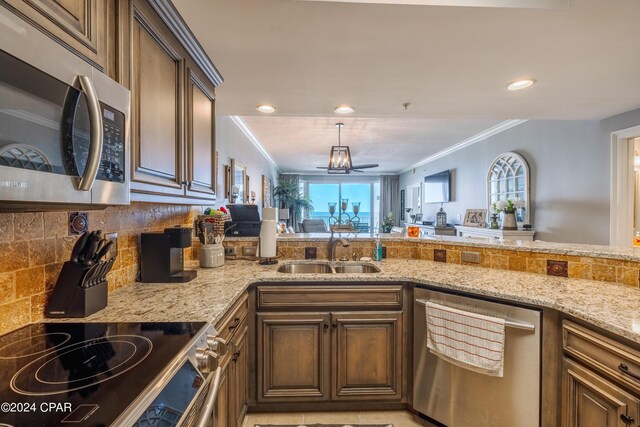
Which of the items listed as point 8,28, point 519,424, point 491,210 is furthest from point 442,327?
point 491,210

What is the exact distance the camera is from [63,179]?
0.69 meters

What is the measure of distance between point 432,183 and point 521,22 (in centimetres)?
585

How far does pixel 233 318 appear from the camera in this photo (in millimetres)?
1483

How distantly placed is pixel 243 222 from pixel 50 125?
1.99 metres

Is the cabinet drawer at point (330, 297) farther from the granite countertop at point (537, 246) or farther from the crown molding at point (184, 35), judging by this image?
the crown molding at point (184, 35)

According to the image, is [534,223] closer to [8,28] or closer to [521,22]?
[521,22]

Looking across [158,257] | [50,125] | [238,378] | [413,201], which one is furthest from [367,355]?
[413,201]

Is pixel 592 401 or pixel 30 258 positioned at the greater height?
pixel 30 258

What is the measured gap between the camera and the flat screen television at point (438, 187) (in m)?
6.38

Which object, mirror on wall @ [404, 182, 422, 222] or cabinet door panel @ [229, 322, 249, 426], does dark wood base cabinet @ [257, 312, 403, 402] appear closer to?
cabinet door panel @ [229, 322, 249, 426]

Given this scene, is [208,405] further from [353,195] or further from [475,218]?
[353,195]

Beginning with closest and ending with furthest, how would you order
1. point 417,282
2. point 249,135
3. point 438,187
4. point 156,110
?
point 156,110, point 417,282, point 249,135, point 438,187

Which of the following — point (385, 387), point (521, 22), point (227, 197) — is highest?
point (521, 22)

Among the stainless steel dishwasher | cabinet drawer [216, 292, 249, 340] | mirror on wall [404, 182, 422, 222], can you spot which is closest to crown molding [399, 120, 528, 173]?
mirror on wall [404, 182, 422, 222]
